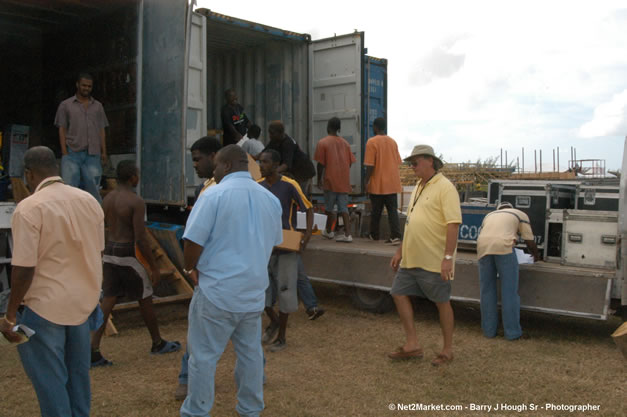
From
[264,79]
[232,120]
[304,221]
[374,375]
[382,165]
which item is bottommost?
[374,375]

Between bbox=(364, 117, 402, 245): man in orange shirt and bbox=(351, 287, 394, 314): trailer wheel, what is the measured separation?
89cm

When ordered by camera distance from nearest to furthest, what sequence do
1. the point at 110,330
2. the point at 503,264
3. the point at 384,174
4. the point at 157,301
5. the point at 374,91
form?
the point at 503,264, the point at 110,330, the point at 157,301, the point at 384,174, the point at 374,91

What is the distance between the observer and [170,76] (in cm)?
675

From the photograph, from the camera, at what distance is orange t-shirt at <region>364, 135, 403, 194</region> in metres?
7.69

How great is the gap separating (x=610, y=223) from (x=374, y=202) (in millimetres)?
3006

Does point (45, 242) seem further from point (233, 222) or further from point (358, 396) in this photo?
point (358, 396)

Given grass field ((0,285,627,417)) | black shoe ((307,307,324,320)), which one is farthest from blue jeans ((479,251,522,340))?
black shoe ((307,307,324,320))

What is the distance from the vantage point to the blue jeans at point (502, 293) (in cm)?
571

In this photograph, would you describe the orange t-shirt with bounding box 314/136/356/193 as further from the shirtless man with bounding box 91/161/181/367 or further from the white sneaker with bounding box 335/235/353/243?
the shirtless man with bounding box 91/161/181/367

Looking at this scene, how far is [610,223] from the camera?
5742mm

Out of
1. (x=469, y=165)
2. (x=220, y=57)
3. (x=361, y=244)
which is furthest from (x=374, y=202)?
(x=469, y=165)

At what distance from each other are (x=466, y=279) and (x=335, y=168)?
8.08 ft

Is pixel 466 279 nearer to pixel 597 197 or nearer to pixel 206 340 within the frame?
pixel 597 197

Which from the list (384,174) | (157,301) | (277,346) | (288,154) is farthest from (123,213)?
(384,174)
